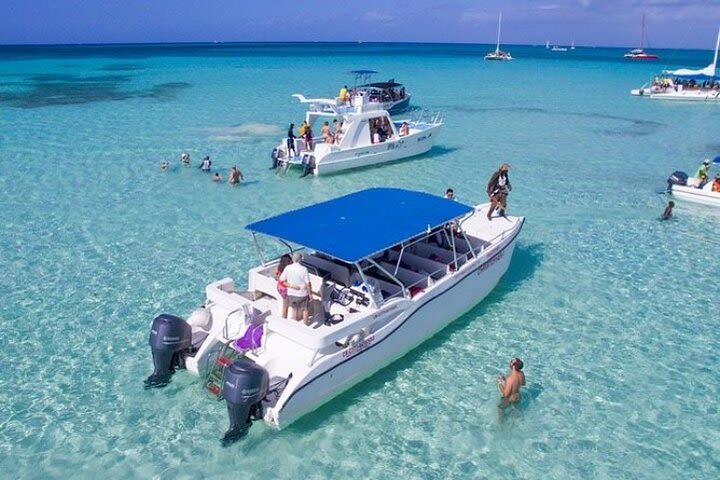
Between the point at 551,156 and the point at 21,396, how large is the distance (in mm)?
22773

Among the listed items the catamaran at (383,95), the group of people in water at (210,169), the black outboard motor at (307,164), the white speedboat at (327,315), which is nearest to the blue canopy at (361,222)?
the white speedboat at (327,315)

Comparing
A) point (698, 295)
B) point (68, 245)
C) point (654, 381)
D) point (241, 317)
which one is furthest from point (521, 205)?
point (68, 245)

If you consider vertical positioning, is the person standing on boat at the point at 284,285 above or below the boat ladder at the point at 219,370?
above

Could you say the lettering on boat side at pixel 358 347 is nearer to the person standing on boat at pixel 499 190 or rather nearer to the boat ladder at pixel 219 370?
the boat ladder at pixel 219 370

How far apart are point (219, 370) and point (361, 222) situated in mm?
3397

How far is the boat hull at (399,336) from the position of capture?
750 centimetres

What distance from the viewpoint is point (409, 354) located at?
9523 mm

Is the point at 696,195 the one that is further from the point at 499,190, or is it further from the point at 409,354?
the point at 409,354

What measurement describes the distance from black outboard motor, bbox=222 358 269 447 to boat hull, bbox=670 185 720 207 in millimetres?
17139

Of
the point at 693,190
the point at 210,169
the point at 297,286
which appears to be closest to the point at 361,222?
the point at 297,286

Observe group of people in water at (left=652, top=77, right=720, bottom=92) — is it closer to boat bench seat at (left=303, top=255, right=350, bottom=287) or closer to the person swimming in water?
boat bench seat at (left=303, top=255, right=350, bottom=287)

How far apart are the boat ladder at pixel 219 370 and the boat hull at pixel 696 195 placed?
669 inches

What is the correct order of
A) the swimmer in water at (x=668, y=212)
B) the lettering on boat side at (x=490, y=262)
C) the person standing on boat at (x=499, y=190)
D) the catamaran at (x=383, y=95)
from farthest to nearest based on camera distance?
the catamaran at (x=383, y=95) < the swimmer in water at (x=668, y=212) < the person standing on boat at (x=499, y=190) < the lettering on boat side at (x=490, y=262)

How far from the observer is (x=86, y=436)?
24.8ft
